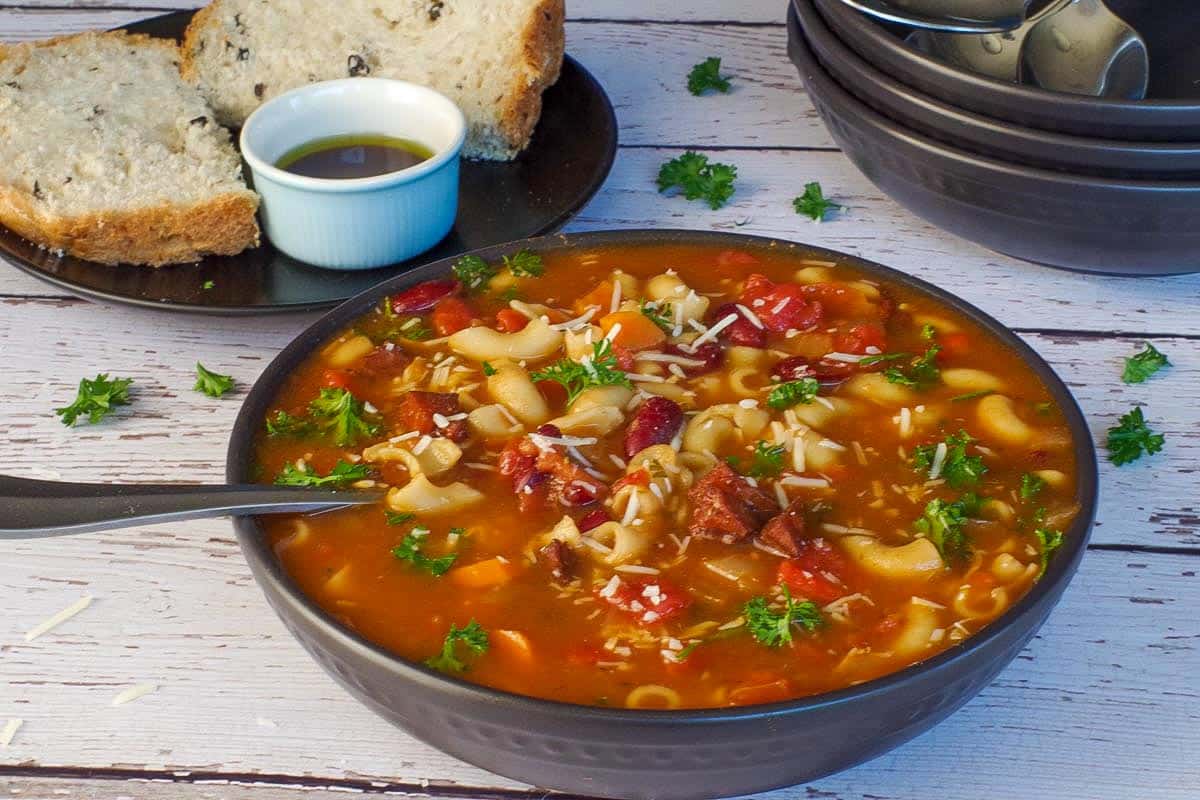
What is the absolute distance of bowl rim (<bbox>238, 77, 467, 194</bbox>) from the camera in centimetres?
303

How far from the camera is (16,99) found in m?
3.42

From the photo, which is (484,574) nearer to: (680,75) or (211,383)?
(211,383)

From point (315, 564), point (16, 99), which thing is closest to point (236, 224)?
point (16, 99)

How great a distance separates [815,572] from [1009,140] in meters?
1.23

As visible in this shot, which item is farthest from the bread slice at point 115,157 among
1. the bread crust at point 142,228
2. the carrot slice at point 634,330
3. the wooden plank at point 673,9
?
the carrot slice at point 634,330

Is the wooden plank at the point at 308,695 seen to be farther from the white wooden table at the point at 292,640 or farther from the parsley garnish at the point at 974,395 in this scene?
the parsley garnish at the point at 974,395

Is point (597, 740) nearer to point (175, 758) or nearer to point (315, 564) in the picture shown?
point (315, 564)

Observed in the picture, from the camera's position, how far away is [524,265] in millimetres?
2666

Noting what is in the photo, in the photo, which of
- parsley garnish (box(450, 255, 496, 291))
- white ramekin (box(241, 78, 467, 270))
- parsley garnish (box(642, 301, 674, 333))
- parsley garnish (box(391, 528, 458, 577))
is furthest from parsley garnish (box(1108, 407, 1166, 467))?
white ramekin (box(241, 78, 467, 270))

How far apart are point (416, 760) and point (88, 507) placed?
60cm

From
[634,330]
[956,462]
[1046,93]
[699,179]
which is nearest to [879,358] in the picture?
Answer: [956,462]

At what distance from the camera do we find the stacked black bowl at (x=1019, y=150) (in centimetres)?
279

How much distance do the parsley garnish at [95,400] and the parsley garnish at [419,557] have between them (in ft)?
3.29

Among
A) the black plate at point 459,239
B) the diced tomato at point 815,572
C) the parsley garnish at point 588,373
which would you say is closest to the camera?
the diced tomato at point 815,572
